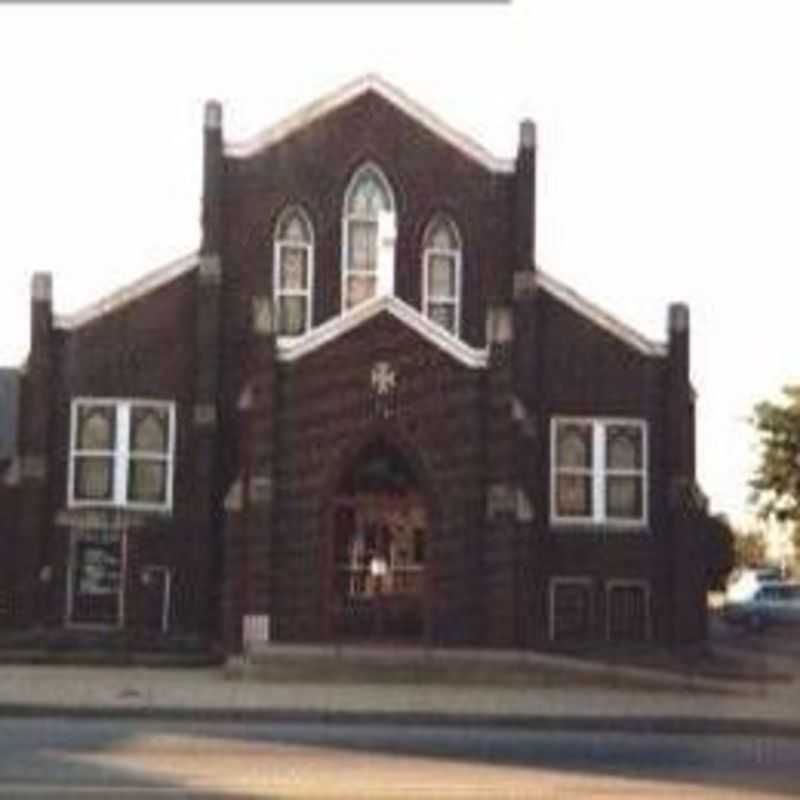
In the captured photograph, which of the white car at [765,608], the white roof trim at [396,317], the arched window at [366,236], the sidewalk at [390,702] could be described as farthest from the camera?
the white car at [765,608]

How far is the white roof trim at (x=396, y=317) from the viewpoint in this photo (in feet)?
116

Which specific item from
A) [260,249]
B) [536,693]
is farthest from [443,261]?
[536,693]

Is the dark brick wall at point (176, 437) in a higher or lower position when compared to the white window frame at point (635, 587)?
higher

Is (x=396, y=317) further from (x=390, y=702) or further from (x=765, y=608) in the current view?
(x=765, y=608)

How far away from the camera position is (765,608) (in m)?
59.5

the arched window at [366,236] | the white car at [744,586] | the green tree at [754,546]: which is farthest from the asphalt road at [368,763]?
the green tree at [754,546]

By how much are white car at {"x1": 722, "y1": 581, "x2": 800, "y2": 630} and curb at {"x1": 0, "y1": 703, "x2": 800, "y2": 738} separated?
107ft

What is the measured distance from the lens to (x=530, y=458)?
38.9 metres

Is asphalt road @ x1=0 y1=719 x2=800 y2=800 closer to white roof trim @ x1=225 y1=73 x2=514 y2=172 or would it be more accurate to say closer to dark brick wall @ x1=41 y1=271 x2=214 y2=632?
dark brick wall @ x1=41 y1=271 x2=214 y2=632

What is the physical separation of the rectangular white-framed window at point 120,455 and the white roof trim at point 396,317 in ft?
15.3

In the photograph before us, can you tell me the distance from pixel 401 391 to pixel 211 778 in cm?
1974

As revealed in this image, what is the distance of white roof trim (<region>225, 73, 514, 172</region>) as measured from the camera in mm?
40125

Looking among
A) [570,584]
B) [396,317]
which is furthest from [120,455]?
[570,584]

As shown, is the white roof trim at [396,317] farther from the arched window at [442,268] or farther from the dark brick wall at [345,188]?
the arched window at [442,268]
